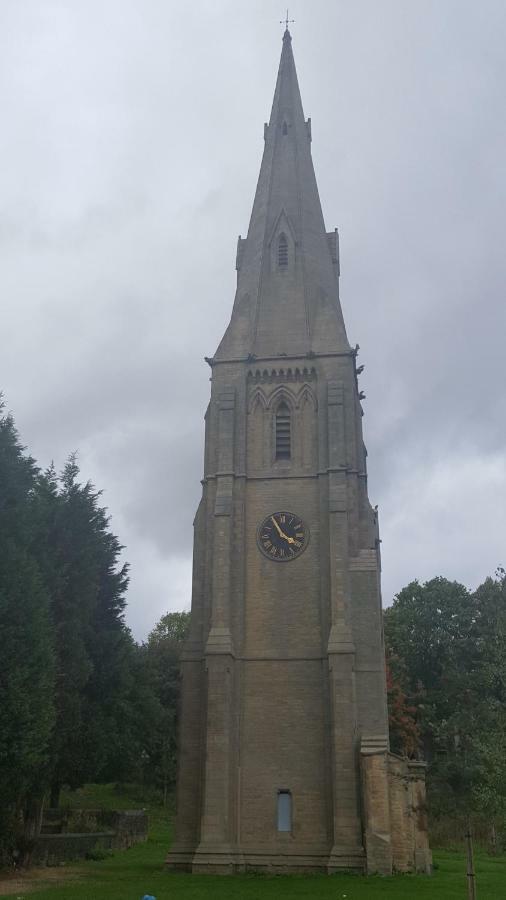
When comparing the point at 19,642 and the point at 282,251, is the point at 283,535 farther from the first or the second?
the point at 282,251

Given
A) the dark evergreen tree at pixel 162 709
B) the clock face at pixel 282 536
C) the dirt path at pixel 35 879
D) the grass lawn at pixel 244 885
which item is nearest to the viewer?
the grass lawn at pixel 244 885

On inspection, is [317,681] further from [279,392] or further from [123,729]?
[123,729]

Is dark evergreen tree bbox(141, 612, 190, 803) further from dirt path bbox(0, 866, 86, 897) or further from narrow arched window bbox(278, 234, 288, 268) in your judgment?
narrow arched window bbox(278, 234, 288, 268)

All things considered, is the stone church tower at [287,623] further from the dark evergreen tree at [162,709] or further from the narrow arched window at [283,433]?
the dark evergreen tree at [162,709]

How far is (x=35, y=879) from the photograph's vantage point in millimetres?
24938

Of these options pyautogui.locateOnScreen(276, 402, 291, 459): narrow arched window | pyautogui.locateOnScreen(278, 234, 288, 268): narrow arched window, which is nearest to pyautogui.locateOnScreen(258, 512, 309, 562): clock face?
pyautogui.locateOnScreen(276, 402, 291, 459): narrow arched window

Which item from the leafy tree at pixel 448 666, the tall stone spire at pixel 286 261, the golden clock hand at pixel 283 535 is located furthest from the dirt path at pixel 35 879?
the leafy tree at pixel 448 666

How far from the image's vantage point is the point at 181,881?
2472cm

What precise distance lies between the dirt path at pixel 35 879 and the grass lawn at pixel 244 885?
96 mm

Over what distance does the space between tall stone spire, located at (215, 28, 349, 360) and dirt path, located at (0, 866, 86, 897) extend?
64.1ft

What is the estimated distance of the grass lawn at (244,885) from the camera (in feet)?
69.5

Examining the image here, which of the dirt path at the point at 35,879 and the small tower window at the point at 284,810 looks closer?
the dirt path at the point at 35,879

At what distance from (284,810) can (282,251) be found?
2283 cm

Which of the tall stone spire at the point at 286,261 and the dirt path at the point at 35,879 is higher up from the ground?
the tall stone spire at the point at 286,261
